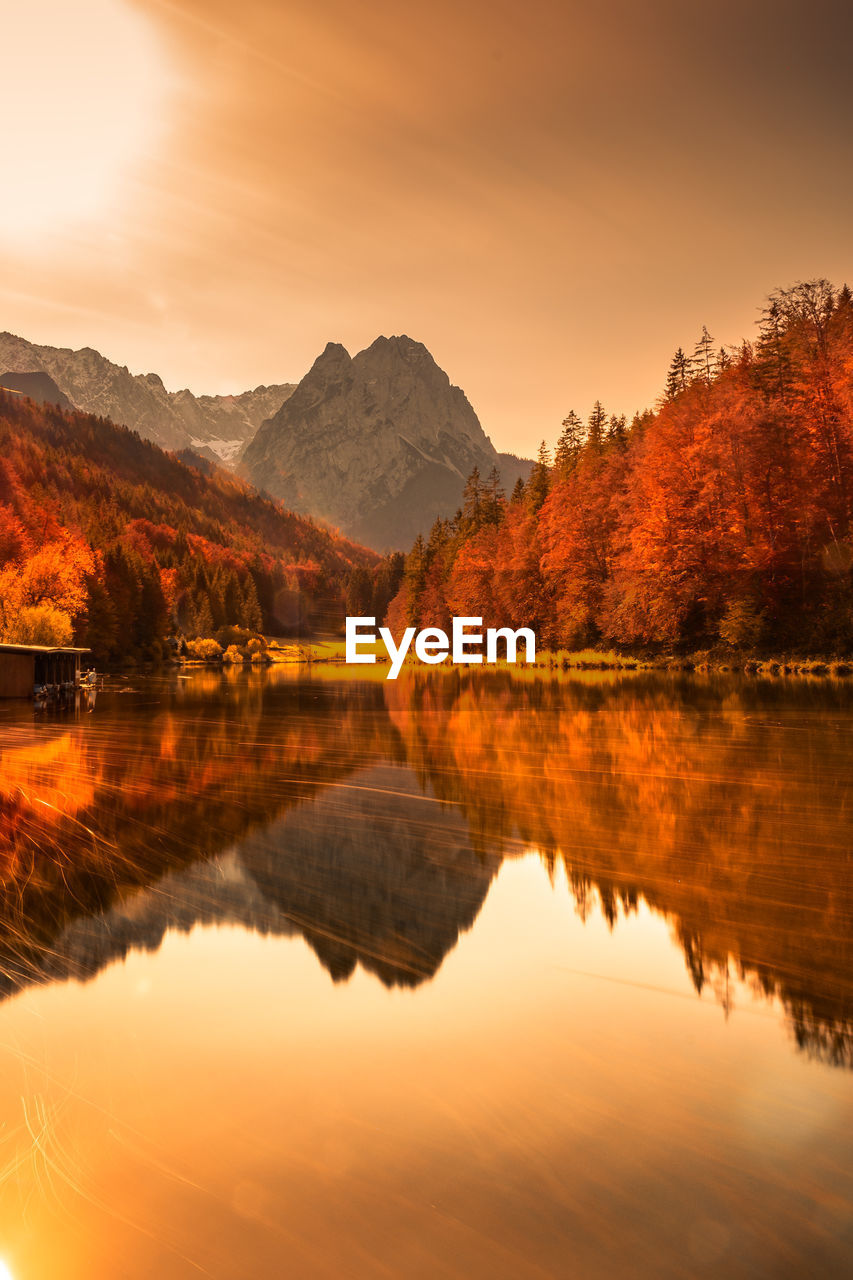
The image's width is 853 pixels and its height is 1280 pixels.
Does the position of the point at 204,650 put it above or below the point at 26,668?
above

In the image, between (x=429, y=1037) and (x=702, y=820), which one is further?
(x=702, y=820)

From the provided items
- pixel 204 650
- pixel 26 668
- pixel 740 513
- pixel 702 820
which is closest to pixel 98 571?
pixel 204 650

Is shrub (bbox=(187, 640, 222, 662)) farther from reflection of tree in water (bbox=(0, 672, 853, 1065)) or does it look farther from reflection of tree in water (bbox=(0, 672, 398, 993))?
reflection of tree in water (bbox=(0, 672, 853, 1065))

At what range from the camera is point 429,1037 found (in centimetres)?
461

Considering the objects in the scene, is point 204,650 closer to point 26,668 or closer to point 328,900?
point 26,668

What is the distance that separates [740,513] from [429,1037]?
4747 centimetres

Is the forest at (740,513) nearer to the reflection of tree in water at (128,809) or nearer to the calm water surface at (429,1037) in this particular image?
the reflection of tree in water at (128,809)

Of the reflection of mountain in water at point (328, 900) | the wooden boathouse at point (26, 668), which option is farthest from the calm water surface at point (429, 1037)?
the wooden boathouse at point (26, 668)

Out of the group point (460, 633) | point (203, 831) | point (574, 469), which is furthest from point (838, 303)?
point (203, 831)

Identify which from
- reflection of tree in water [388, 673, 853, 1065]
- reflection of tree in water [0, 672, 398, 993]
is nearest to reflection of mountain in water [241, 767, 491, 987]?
reflection of tree in water [0, 672, 398, 993]

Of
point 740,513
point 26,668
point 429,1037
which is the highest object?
point 740,513

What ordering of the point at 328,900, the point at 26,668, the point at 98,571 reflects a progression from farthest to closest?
the point at 98,571, the point at 26,668, the point at 328,900

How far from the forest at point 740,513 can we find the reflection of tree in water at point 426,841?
28932mm

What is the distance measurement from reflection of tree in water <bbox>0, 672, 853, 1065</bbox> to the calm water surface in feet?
0.16
